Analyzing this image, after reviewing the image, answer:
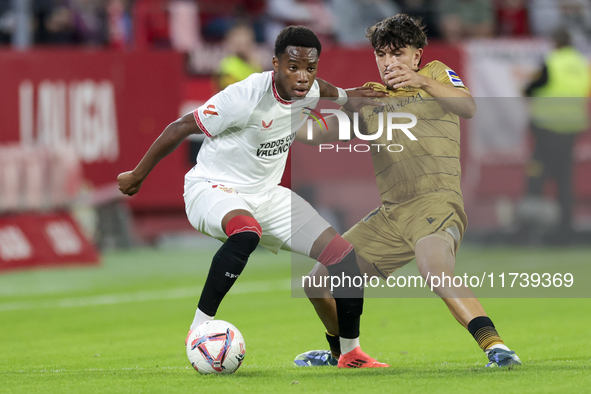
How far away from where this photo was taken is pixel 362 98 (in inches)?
224

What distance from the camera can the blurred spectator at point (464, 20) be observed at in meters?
15.0

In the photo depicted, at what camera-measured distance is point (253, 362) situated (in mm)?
5723

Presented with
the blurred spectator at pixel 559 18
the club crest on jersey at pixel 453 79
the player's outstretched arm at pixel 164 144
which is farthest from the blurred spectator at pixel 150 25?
the club crest on jersey at pixel 453 79

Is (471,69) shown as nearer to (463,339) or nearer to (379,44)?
(463,339)

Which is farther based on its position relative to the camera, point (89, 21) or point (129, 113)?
point (89, 21)

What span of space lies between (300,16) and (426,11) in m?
2.02

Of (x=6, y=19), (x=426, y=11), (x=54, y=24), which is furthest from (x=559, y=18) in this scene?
(x=6, y=19)

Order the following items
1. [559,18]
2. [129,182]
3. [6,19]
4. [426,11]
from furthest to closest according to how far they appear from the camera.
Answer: [559,18] < [426,11] < [6,19] < [129,182]

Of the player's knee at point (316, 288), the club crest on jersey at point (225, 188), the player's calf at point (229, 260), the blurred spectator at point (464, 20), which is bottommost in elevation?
the player's knee at point (316, 288)

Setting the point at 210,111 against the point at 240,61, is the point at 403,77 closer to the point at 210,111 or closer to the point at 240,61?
the point at 210,111

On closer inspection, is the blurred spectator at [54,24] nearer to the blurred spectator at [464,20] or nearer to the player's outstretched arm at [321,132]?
the blurred spectator at [464,20]

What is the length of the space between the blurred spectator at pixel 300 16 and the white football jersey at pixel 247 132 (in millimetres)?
9559

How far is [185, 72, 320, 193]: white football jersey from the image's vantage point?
5281mm

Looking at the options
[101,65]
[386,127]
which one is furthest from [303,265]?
[386,127]
